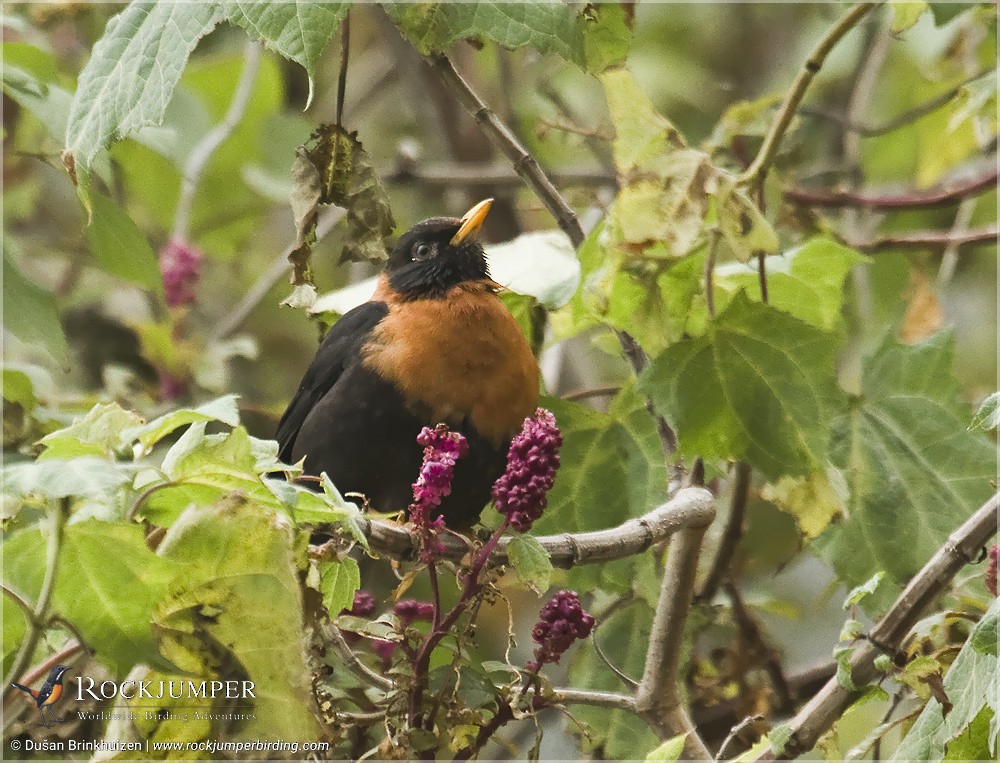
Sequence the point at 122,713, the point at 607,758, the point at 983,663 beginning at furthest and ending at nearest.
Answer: the point at 607,758 → the point at 983,663 → the point at 122,713

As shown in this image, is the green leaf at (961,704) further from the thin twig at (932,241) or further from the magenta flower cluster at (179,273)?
the magenta flower cluster at (179,273)

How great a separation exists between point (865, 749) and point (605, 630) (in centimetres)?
84

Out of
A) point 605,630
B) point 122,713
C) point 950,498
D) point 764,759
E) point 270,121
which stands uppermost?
point 270,121

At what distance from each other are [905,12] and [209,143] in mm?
2653

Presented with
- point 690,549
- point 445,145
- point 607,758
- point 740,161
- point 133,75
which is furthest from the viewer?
point 445,145

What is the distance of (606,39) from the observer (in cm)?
207

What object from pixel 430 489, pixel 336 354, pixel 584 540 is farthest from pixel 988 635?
pixel 336 354

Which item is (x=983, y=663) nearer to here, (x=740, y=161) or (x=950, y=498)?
(x=950, y=498)

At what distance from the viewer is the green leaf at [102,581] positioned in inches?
54.7

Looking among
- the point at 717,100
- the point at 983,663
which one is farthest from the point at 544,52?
the point at 717,100

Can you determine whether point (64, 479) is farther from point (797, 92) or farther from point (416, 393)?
point (797, 92)

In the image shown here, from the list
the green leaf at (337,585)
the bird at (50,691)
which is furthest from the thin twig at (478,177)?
the bird at (50,691)

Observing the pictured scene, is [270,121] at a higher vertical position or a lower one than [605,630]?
higher

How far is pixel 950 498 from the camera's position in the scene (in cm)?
244
